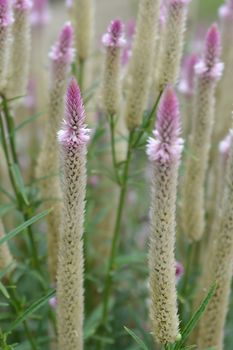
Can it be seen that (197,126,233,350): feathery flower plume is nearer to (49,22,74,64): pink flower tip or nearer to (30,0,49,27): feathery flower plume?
(49,22,74,64): pink flower tip

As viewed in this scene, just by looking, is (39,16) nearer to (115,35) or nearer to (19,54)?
(19,54)

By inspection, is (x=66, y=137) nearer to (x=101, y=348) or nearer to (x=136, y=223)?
(x=101, y=348)

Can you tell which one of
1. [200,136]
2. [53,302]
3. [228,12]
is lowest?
[53,302]

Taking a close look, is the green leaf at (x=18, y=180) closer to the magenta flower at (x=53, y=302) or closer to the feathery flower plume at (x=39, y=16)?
the magenta flower at (x=53, y=302)

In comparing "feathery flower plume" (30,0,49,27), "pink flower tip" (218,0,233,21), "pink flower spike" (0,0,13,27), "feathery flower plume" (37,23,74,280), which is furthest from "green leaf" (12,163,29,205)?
"feathery flower plume" (30,0,49,27)

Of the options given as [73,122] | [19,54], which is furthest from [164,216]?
[19,54]

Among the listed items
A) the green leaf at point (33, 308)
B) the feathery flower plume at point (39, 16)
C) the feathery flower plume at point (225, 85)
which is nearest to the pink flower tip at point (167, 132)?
the green leaf at point (33, 308)
